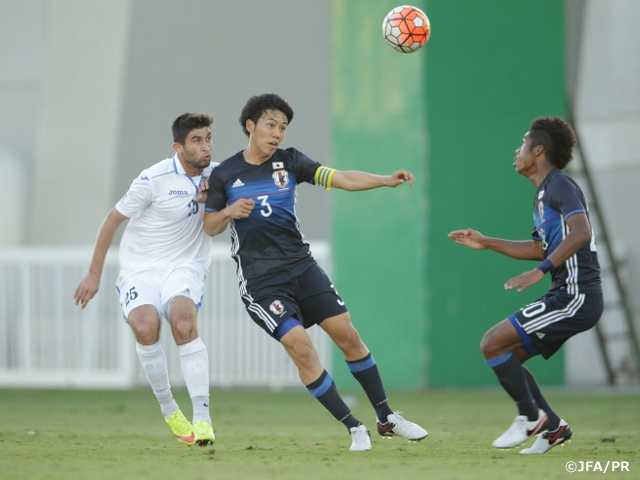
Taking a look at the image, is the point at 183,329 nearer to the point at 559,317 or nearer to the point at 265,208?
the point at 265,208

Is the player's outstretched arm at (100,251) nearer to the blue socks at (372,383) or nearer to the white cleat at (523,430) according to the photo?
the blue socks at (372,383)

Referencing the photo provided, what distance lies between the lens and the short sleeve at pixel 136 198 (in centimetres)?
621

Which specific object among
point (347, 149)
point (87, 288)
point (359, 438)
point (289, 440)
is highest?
point (347, 149)

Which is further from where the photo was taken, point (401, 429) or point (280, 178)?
point (280, 178)

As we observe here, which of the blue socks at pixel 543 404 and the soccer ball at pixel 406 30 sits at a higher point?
the soccer ball at pixel 406 30

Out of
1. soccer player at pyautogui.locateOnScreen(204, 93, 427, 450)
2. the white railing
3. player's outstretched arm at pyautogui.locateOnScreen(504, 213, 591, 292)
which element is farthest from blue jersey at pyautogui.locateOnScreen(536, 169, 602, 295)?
the white railing

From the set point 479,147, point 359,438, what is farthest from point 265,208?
point 479,147

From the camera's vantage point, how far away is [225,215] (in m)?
5.78

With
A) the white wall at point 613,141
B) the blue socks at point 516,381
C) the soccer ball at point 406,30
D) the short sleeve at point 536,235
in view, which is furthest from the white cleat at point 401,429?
the white wall at point 613,141

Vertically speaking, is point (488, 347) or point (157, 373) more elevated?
point (488, 347)

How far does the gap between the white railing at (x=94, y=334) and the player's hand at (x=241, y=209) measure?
645 cm

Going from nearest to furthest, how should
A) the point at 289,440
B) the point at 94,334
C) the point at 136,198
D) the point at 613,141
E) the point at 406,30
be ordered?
the point at 136,198 → the point at 289,440 → the point at 406,30 → the point at 94,334 → the point at 613,141

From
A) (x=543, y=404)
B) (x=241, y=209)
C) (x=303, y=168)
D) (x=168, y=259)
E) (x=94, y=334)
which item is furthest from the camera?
(x=94, y=334)

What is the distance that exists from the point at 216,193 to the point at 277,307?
82 centimetres
